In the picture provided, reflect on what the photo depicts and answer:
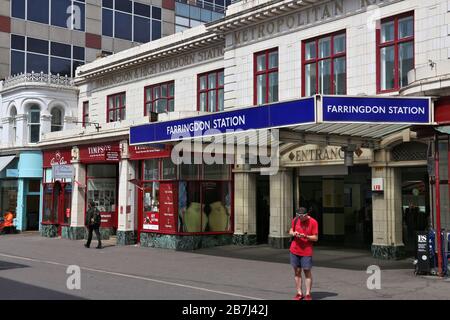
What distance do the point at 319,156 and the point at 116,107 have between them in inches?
540

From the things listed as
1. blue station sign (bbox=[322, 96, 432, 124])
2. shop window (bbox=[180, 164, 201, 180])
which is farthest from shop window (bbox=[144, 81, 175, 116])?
blue station sign (bbox=[322, 96, 432, 124])

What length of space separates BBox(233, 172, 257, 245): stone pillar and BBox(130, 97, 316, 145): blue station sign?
484cm

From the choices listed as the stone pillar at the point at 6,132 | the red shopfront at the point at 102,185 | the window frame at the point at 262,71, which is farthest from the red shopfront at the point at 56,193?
the window frame at the point at 262,71

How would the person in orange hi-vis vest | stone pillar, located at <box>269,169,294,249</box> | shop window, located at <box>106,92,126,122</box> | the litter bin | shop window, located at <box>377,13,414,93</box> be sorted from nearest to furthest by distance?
the litter bin < shop window, located at <box>377,13,414,93</box> < stone pillar, located at <box>269,169,294,249</box> < shop window, located at <box>106,92,126,122</box> < the person in orange hi-vis vest

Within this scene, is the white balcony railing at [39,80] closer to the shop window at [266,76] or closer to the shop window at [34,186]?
the shop window at [34,186]

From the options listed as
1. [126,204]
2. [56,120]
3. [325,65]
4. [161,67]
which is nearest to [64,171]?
[126,204]

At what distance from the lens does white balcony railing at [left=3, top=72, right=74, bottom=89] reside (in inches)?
1318

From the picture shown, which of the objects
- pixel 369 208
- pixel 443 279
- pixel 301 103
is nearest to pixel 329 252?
pixel 369 208

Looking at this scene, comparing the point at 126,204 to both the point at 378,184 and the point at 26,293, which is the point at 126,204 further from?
the point at 26,293

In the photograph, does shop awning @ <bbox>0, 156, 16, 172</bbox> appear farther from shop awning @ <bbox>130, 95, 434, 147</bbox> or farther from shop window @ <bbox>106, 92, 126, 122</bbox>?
shop awning @ <bbox>130, 95, 434, 147</bbox>

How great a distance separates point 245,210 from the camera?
22.7 meters

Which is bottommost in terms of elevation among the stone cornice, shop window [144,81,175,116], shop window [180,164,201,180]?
shop window [180,164,201,180]

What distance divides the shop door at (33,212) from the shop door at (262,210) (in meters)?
14.9
